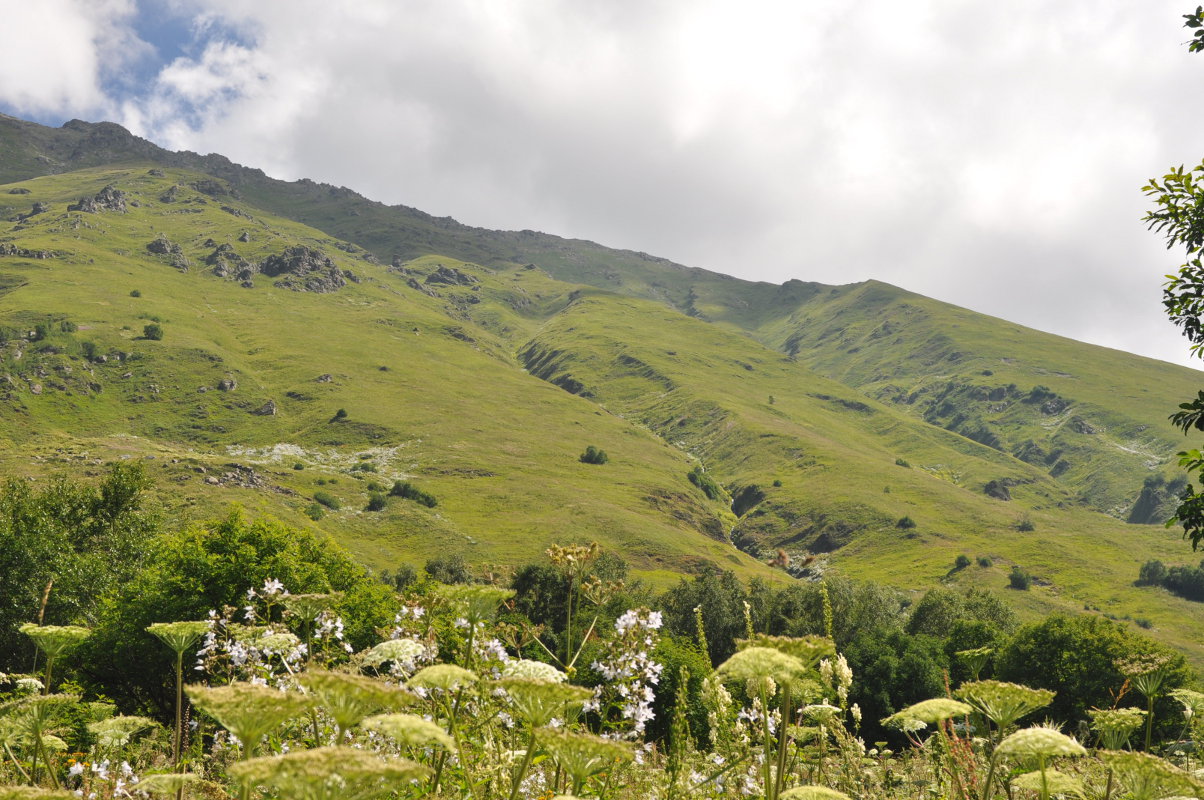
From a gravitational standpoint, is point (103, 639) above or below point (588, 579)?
below

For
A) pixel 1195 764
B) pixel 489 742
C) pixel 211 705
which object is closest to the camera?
pixel 211 705

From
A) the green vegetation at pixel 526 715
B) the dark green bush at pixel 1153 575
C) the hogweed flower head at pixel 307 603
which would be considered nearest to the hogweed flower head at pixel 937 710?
the green vegetation at pixel 526 715

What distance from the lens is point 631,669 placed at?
6.55 metres

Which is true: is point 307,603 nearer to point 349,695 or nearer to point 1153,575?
point 349,695

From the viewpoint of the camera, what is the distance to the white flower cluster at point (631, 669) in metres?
6.34

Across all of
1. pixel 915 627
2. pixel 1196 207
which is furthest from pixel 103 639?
pixel 915 627

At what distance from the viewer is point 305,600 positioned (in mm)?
6145

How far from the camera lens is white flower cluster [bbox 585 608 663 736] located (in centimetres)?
634

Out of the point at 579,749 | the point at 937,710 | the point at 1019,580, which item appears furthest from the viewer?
the point at 1019,580

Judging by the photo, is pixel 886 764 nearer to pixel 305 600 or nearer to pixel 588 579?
pixel 588 579

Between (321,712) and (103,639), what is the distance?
1727 inches

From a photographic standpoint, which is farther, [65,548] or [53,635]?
[65,548]

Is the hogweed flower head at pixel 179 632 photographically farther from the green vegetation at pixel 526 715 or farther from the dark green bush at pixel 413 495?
the dark green bush at pixel 413 495

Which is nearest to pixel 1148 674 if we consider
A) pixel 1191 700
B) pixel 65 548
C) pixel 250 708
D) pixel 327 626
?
pixel 1191 700
